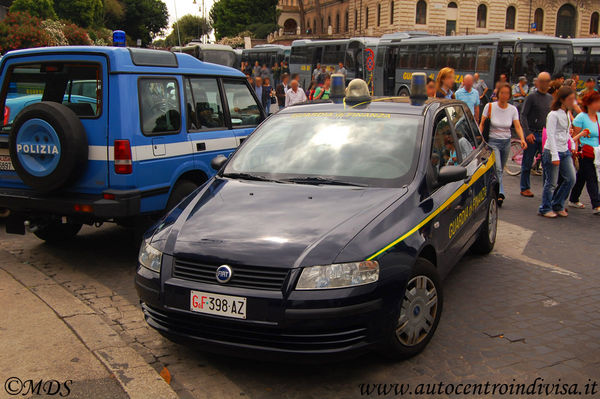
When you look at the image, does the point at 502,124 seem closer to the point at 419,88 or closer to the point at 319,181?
the point at 419,88

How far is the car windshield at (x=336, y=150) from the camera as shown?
15.6 ft

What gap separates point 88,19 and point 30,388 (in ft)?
296

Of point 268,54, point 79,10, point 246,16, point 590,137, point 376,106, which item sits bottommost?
point 590,137

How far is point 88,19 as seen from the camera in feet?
280

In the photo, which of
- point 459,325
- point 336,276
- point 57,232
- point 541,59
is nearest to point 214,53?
point 541,59

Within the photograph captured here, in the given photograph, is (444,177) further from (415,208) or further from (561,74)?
(561,74)

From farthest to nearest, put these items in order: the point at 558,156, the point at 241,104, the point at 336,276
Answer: the point at 558,156, the point at 241,104, the point at 336,276

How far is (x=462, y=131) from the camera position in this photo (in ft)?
20.3

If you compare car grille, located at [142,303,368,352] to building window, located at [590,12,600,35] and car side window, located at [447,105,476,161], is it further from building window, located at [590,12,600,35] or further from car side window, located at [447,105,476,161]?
building window, located at [590,12,600,35]

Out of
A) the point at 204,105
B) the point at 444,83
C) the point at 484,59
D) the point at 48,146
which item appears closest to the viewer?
the point at 48,146

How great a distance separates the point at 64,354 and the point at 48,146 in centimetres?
246

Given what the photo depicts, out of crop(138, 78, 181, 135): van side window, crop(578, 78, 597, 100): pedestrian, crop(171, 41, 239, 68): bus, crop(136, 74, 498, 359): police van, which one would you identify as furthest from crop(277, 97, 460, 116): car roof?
crop(171, 41, 239, 68): bus

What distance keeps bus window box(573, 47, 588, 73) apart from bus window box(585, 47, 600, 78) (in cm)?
19

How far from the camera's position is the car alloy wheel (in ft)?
13.2
